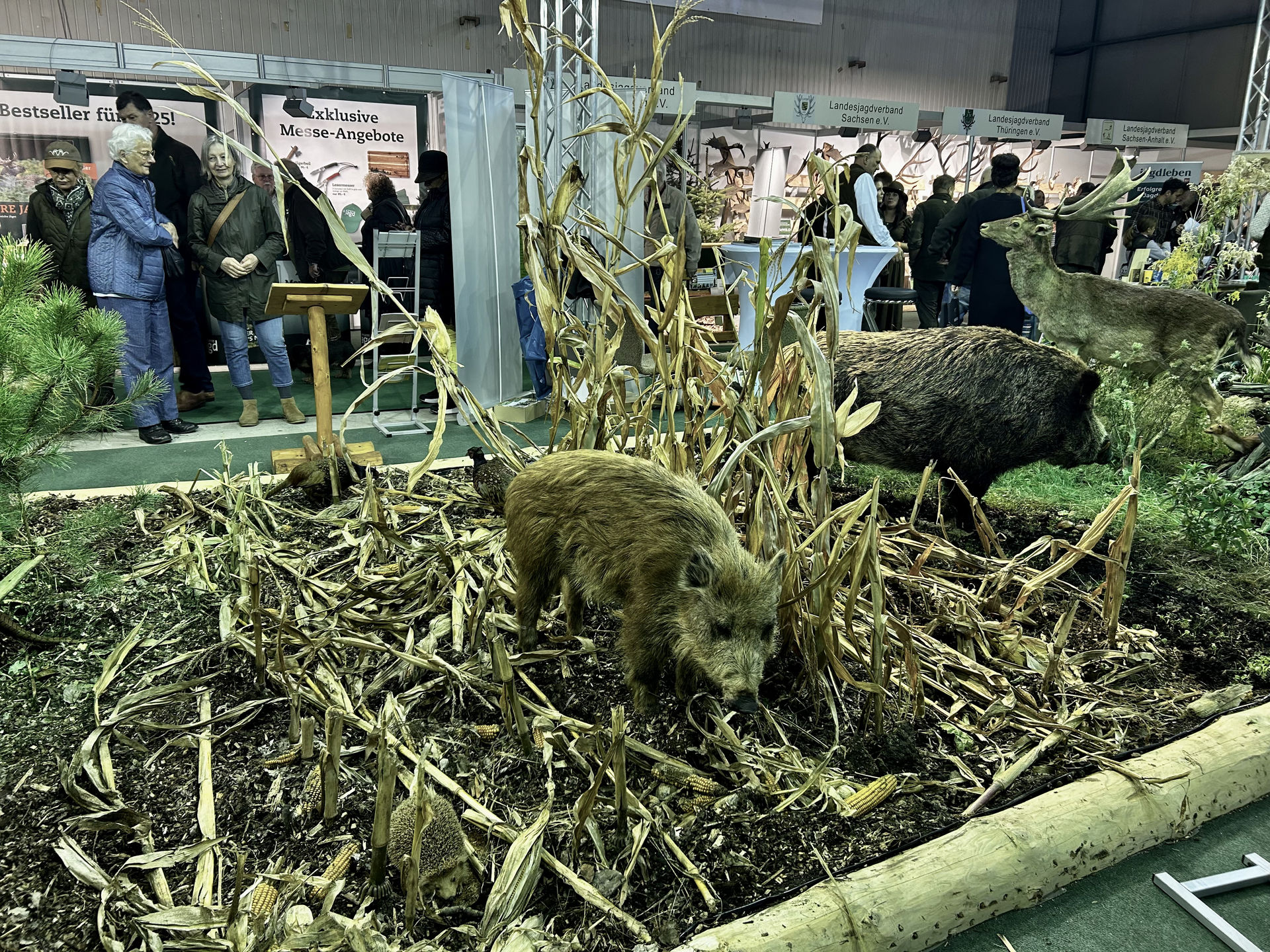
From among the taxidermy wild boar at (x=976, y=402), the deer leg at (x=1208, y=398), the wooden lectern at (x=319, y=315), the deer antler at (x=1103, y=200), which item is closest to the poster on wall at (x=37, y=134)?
the wooden lectern at (x=319, y=315)

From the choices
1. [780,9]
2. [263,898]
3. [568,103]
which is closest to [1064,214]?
[568,103]

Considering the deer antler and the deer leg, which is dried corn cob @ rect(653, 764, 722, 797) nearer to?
the deer antler

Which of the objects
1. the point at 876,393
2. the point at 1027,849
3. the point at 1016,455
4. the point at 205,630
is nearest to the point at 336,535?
the point at 205,630

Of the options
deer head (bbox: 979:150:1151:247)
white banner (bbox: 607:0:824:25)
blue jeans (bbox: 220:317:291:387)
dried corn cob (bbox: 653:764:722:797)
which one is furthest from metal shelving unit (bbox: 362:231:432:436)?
white banner (bbox: 607:0:824:25)

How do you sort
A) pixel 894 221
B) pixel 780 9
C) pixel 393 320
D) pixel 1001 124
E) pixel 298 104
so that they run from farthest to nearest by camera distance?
pixel 780 9
pixel 1001 124
pixel 894 221
pixel 298 104
pixel 393 320

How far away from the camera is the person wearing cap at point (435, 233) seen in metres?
6.14

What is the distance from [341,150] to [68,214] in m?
2.36

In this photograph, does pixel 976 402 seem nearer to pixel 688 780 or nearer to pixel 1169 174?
pixel 688 780

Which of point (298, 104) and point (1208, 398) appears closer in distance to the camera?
point (1208, 398)

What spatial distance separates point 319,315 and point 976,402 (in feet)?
10.8

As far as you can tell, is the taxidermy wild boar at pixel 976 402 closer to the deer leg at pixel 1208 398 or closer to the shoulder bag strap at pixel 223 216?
the deer leg at pixel 1208 398

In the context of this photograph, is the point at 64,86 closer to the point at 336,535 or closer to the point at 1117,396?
the point at 336,535

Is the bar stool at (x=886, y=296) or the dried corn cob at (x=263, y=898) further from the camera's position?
the bar stool at (x=886, y=296)

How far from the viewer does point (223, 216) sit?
5.51m
